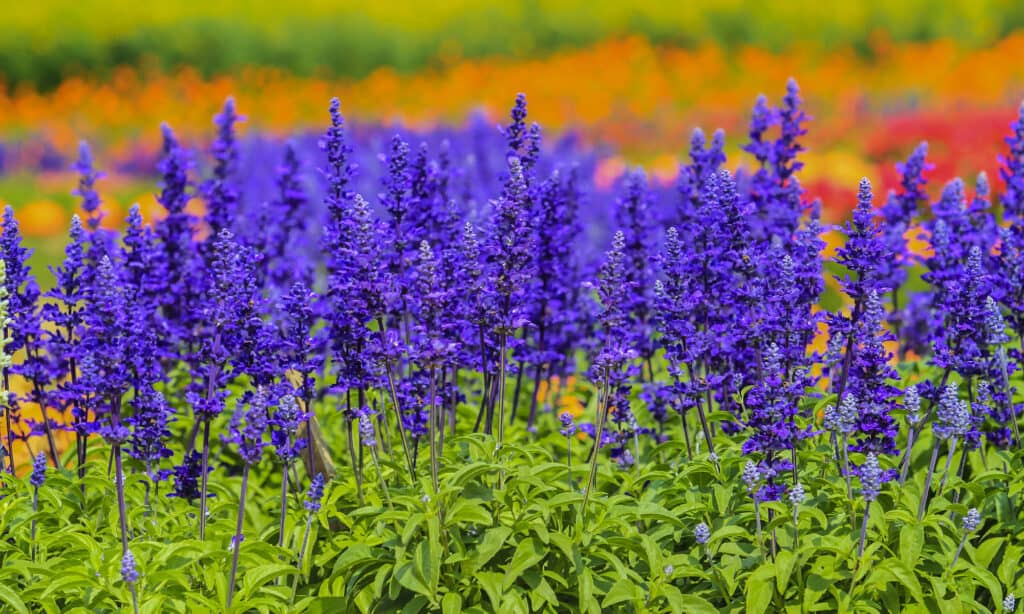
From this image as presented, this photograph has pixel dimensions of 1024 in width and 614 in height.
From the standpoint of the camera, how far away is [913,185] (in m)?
7.02

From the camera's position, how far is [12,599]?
446 cm

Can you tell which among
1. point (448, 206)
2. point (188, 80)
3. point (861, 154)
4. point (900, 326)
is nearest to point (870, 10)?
point (861, 154)

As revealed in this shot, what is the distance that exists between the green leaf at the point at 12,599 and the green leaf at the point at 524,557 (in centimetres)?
190

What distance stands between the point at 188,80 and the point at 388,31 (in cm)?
550

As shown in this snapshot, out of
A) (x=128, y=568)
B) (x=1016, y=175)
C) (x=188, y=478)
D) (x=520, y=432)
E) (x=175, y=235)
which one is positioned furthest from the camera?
(x=175, y=235)

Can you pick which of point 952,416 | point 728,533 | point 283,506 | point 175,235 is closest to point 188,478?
point 283,506

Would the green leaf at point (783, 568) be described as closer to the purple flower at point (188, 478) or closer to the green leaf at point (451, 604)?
the green leaf at point (451, 604)

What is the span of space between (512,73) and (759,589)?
20.5 metres

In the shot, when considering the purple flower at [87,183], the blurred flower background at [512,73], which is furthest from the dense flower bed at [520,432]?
the blurred flower background at [512,73]

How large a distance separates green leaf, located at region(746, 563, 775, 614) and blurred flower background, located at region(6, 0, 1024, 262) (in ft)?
39.2

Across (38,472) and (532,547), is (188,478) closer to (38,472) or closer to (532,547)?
(38,472)

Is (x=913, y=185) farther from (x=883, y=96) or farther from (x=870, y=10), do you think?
(x=870, y=10)

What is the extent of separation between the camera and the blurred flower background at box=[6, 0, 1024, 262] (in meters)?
19.3

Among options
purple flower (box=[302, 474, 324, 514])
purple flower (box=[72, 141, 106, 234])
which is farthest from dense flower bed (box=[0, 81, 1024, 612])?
purple flower (box=[72, 141, 106, 234])
